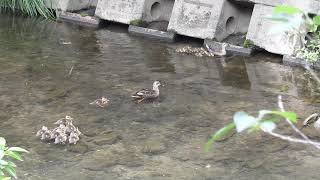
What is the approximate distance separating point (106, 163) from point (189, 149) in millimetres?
823

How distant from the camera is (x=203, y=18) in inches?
350

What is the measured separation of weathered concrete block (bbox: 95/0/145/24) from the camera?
9.48 meters

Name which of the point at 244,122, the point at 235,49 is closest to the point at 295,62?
the point at 235,49

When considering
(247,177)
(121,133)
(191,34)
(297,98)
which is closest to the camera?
(247,177)

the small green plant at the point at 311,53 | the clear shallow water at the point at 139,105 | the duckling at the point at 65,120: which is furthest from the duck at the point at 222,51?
the duckling at the point at 65,120

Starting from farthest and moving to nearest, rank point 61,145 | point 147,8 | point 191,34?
point 147,8
point 191,34
point 61,145

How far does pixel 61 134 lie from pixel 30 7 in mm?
5806

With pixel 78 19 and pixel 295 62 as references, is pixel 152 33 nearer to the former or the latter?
pixel 78 19

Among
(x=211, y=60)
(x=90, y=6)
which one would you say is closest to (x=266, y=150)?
(x=211, y=60)

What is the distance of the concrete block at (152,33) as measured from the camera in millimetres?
8930

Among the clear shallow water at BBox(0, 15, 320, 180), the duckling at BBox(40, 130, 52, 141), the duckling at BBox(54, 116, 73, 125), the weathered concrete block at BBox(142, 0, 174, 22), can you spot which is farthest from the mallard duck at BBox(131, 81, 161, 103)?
the weathered concrete block at BBox(142, 0, 174, 22)

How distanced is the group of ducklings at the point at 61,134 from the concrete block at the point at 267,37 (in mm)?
3933

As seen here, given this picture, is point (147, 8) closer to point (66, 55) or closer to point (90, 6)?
point (90, 6)

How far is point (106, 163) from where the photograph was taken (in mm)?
4645
